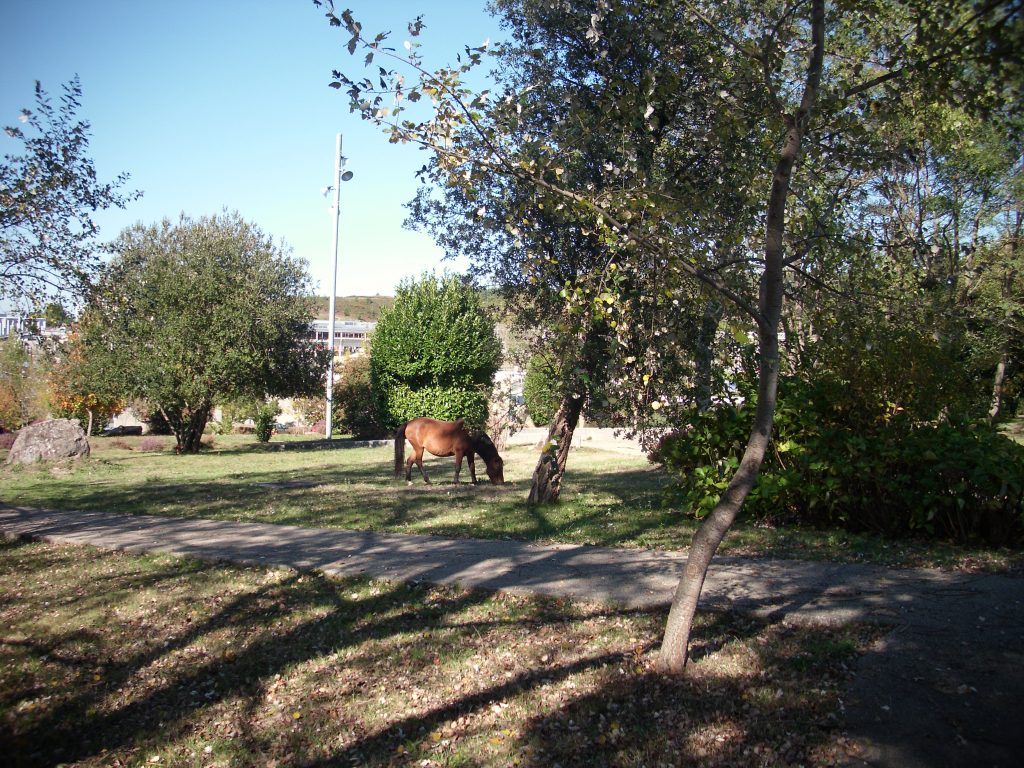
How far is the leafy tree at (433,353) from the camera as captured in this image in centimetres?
3397

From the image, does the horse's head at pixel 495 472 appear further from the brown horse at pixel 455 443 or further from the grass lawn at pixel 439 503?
the grass lawn at pixel 439 503

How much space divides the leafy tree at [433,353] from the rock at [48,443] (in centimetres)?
1329

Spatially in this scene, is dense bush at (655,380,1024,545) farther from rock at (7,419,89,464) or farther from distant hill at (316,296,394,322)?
distant hill at (316,296,394,322)

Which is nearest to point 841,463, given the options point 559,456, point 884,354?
point 884,354

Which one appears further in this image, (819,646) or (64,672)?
(64,672)

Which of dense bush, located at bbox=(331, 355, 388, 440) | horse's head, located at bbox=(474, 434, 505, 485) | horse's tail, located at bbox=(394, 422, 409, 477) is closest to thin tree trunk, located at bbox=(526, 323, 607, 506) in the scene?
horse's head, located at bbox=(474, 434, 505, 485)

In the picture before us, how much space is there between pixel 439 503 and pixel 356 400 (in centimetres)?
3115

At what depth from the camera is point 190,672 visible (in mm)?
5469

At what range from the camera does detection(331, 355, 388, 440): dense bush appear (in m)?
42.6

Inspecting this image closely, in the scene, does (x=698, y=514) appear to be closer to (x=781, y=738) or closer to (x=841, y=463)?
(x=841, y=463)

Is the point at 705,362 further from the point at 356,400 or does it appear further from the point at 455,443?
the point at 356,400

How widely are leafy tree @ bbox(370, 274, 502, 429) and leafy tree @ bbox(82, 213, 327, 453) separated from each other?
14.0ft

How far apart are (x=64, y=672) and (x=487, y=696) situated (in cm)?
313

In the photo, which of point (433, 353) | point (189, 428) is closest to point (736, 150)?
point (433, 353)
